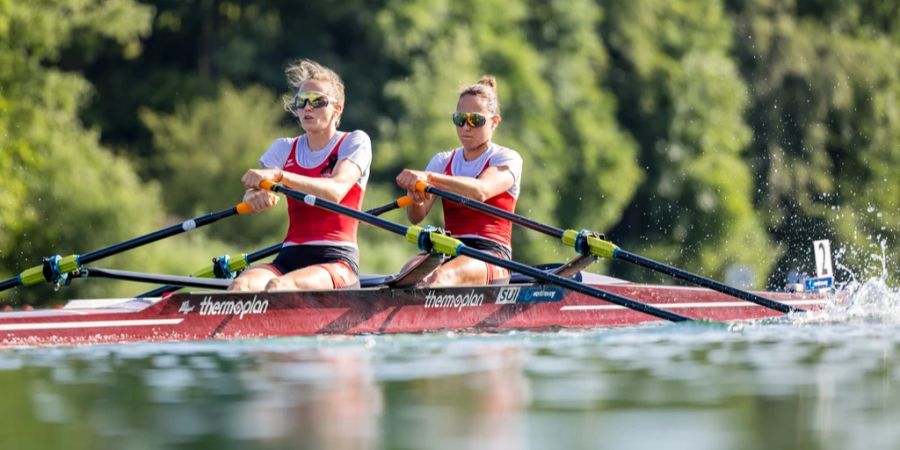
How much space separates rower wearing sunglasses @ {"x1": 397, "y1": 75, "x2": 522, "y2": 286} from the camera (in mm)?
11227

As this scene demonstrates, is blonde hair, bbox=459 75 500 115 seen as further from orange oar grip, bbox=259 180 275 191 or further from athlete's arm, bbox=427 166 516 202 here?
orange oar grip, bbox=259 180 275 191

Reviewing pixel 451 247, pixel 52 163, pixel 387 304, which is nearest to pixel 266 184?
pixel 387 304

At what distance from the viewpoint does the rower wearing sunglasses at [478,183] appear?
36.8 ft

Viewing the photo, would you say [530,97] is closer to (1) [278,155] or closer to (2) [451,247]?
(1) [278,155]

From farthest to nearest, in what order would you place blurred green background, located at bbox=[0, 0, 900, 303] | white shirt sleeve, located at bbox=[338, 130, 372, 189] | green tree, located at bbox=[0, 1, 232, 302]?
blurred green background, located at bbox=[0, 0, 900, 303]
green tree, located at bbox=[0, 1, 232, 302]
white shirt sleeve, located at bbox=[338, 130, 372, 189]

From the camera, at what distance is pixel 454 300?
10883 mm

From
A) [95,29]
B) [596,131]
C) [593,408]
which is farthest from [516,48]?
[593,408]

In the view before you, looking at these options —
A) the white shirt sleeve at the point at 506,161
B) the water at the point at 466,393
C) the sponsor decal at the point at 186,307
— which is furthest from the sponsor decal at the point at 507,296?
the sponsor decal at the point at 186,307

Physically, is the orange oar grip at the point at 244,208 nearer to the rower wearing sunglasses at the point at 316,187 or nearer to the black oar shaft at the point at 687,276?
the rower wearing sunglasses at the point at 316,187

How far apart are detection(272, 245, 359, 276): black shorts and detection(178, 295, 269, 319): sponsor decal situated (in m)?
0.47

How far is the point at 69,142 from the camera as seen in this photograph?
78.5 ft

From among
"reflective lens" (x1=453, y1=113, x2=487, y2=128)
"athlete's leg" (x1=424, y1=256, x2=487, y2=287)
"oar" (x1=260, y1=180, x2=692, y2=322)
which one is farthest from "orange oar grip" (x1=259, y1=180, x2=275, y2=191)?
"reflective lens" (x1=453, y1=113, x2=487, y2=128)

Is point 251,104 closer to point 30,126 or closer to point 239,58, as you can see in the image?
point 239,58

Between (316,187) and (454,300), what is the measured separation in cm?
128
